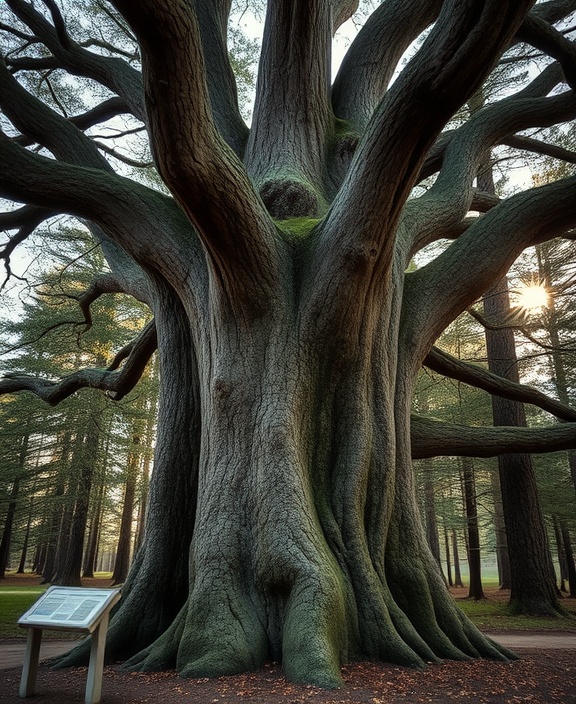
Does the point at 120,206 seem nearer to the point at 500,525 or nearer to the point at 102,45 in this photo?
the point at 102,45

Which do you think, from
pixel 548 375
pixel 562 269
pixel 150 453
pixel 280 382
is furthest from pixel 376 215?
pixel 150 453

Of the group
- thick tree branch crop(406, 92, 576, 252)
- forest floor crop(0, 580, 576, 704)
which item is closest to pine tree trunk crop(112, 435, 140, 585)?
thick tree branch crop(406, 92, 576, 252)

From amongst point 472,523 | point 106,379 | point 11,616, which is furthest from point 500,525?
point 106,379

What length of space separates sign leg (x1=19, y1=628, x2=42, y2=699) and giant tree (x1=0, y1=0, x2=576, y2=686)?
32.8 inches

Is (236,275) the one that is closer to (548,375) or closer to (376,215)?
(376,215)

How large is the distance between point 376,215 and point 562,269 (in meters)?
11.8

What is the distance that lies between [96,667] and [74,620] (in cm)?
30

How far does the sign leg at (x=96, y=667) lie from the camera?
273cm

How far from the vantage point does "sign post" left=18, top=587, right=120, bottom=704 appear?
2.76 meters

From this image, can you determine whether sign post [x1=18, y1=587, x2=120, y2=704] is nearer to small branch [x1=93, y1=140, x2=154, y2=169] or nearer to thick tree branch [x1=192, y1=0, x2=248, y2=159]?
thick tree branch [x1=192, y1=0, x2=248, y2=159]

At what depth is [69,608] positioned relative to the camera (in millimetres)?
2914

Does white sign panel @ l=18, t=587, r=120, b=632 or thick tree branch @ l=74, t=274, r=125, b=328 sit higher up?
thick tree branch @ l=74, t=274, r=125, b=328

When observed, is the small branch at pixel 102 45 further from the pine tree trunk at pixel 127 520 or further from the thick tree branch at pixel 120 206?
the pine tree trunk at pixel 127 520

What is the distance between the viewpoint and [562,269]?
44.1 ft
